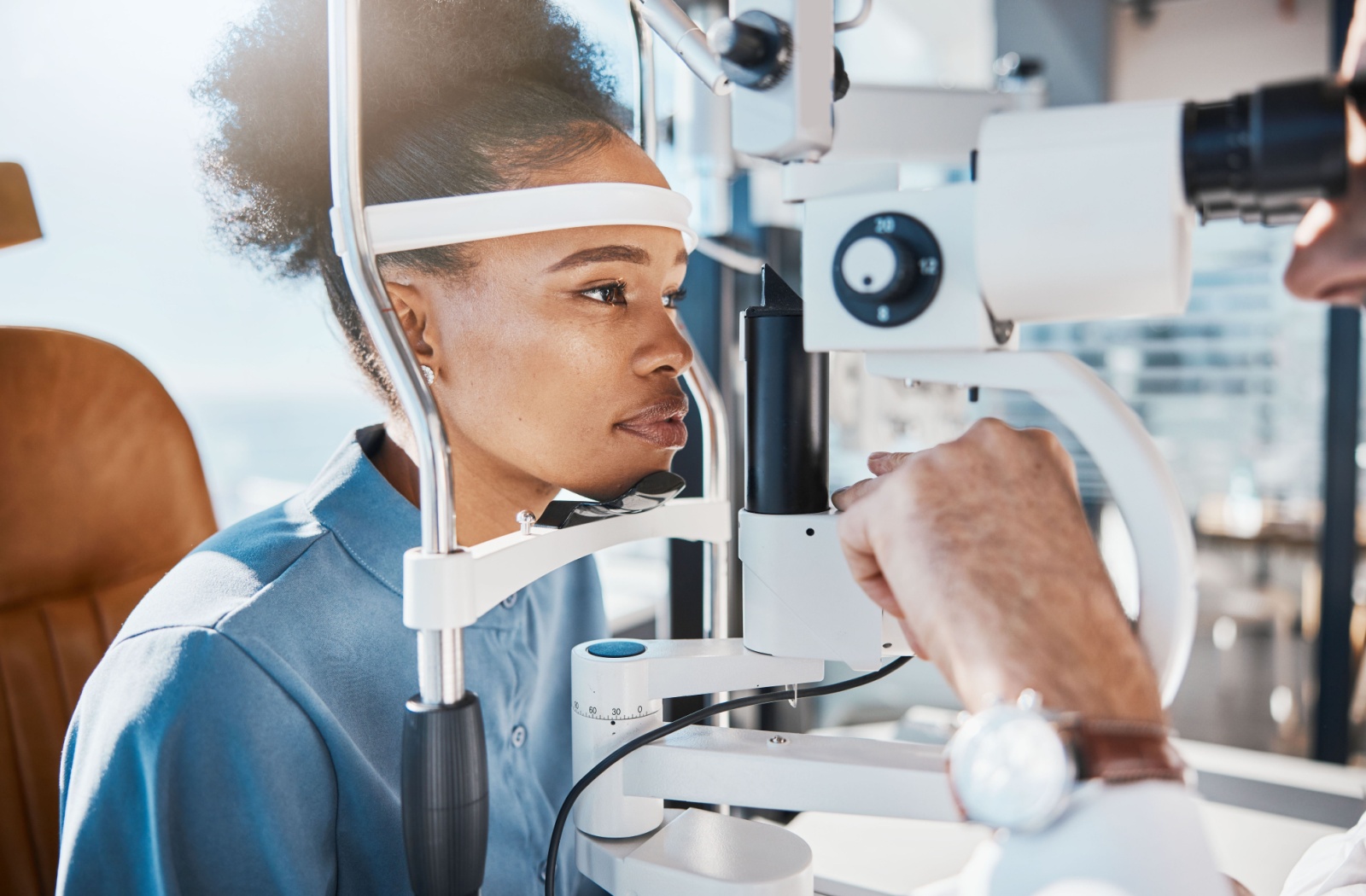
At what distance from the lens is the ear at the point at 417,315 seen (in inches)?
32.1

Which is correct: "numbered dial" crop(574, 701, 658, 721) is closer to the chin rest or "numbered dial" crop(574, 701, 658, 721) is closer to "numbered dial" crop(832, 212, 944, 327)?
the chin rest

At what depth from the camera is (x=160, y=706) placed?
0.64 metres

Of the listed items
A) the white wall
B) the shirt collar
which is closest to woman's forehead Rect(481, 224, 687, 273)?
the shirt collar

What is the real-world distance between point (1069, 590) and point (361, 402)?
2.62ft

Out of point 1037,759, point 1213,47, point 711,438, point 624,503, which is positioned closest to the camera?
point 1037,759

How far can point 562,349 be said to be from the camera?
784 millimetres

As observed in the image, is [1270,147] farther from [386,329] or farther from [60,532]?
[60,532]

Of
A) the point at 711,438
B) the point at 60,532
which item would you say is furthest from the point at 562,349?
the point at 60,532

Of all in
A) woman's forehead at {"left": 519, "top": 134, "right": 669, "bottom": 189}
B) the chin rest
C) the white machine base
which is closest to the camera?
the white machine base

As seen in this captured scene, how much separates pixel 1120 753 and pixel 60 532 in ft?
3.37

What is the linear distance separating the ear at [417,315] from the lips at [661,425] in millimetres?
195

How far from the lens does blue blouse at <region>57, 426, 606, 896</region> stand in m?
0.64

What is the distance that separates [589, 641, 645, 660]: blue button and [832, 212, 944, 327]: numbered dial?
33 cm

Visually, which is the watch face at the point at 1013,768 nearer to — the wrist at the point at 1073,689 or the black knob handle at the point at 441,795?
the wrist at the point at 1073,689
